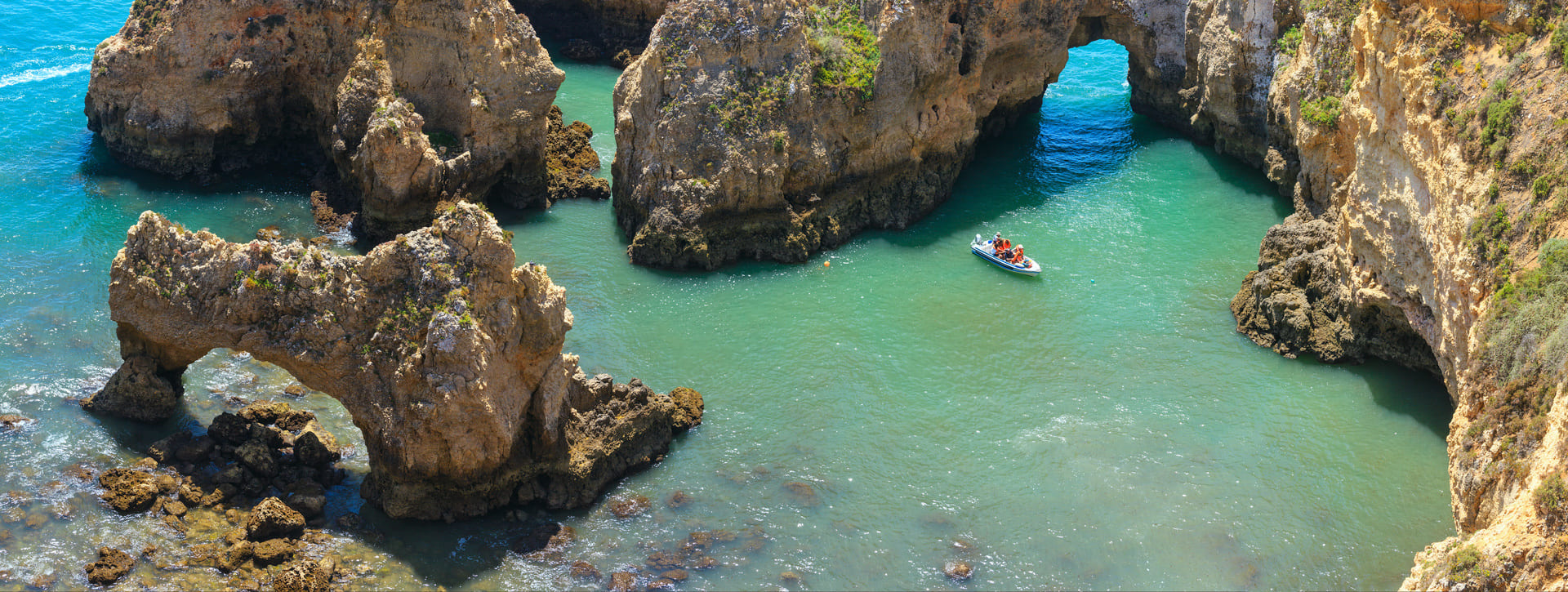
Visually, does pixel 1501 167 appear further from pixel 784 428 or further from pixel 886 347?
pixel 784 428

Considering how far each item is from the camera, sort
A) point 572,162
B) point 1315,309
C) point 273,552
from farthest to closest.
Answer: point 572,162, point 1315,309, point 273,552

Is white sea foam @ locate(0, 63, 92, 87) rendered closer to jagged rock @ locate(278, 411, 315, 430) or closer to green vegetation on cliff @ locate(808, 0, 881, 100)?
jagged rock @ locate(278, 411, 315, 430)

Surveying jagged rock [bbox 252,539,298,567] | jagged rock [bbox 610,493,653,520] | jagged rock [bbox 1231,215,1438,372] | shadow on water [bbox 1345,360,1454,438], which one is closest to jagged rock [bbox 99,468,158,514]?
jagged rock [bbox 252,539,298,567]

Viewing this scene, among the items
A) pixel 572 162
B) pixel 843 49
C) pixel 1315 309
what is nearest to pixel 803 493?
pixel 1315 309

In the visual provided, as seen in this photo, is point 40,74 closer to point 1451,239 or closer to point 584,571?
point 584,571

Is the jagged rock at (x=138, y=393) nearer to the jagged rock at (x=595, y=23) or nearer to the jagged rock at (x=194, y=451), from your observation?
the jagged rock at (x=194, y=451)

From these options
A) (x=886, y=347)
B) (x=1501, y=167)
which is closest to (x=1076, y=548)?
(x=886, y=347)

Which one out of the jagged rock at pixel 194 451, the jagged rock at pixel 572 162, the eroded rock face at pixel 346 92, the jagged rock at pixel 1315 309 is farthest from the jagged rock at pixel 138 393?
the jagged rock at pixel 1315 309
